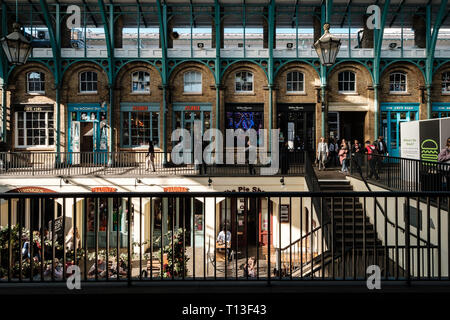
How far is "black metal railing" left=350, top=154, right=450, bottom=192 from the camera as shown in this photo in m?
9.97

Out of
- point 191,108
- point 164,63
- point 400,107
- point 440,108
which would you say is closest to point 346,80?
point 400,107

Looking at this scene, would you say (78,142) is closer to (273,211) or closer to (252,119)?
(252,119)

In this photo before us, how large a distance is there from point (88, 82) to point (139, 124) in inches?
167

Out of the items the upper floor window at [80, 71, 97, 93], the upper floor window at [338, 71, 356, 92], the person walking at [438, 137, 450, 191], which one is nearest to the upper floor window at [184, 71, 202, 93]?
the upper floor window at [80, 71, 97, 93]

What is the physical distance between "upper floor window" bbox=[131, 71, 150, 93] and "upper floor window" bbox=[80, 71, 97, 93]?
2495 millimetres

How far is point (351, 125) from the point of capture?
2222cm

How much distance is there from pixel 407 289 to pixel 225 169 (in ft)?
44.0

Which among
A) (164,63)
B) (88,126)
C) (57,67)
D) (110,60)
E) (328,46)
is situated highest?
(110,60)

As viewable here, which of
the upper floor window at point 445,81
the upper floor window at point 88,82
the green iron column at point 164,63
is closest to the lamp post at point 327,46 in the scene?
the green iron column at point 164,63

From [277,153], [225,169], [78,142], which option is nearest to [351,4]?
[277,153]

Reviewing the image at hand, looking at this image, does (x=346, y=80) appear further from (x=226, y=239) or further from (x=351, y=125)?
(x=226, y=239)

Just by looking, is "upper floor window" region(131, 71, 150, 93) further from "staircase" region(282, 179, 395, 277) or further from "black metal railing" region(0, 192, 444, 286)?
"staircase" region(282, 179, 395, 277)

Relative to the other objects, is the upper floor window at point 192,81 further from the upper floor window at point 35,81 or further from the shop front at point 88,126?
the upper floor window at point 35,81
